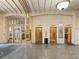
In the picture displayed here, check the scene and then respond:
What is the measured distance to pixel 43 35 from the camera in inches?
889

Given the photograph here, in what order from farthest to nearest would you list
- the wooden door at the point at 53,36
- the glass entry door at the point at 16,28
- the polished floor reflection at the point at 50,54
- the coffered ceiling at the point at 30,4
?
the glass entry door at the point at 16,28 → the wooden door at the point at 53,36 → the coffered ceiling at the point at 30,4 → the polished floor reflection at the point at 50,54

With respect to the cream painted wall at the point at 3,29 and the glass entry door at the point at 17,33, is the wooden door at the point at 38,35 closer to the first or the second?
the glass entry door at the point at 17,33

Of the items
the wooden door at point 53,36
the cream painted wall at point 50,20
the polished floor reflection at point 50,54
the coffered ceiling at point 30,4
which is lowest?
the polished floor reflection at point 50,54

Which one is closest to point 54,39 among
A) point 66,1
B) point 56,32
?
point 56,32

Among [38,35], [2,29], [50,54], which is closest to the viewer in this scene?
[50,54]

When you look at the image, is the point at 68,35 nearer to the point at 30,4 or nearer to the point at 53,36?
the point at 53,36

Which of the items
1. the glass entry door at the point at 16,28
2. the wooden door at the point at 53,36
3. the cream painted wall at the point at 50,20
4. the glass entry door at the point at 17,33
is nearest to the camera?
the cream painted wall at the point at 50,20

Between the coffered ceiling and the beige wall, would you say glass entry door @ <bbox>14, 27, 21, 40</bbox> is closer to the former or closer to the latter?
the beige wall

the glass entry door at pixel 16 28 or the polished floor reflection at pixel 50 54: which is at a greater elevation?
the glass entry door at pixel 16 28

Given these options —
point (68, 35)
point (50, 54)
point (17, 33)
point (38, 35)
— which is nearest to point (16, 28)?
point (17, 33)

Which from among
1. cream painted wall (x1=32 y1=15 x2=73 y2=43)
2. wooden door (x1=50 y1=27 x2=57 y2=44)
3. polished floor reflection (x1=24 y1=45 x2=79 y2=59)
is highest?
cream painted wall (x1=32 y1=15 x2=73 y2=43)

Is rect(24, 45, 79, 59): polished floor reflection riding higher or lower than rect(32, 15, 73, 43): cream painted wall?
lower

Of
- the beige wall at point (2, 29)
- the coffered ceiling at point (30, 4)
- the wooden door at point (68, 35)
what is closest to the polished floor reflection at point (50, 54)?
the coffered ceiling at point (30, 4)

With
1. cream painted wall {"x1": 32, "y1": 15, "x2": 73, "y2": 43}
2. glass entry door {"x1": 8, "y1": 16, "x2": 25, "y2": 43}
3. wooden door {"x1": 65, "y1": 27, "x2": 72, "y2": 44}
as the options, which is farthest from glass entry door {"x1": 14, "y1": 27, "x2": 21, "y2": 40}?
wooden door {"x1": 65, "y1": 27, "x2": 72, "y2": 44}
